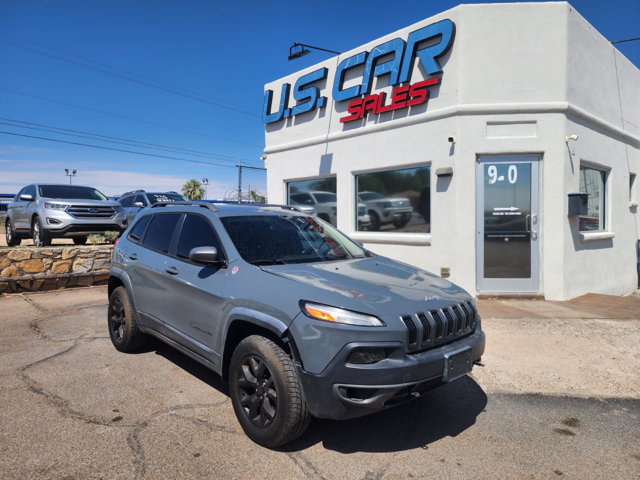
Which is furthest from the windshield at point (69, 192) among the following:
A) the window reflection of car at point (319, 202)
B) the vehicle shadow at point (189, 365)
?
the vehicle shadow at point (189, 365)

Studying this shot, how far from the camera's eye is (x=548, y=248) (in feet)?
25.6

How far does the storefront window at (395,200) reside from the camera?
870 cm

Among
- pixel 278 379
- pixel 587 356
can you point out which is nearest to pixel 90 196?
pixel 278 379

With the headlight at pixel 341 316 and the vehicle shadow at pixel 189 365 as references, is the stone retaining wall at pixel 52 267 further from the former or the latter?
the headlight at pixel 341 316

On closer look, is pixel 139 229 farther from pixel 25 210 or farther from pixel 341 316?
pixel 25 210

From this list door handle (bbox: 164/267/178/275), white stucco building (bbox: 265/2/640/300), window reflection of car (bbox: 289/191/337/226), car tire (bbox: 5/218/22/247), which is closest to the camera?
door handle (bbox: 164/267/178/275)

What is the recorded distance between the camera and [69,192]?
10.8m

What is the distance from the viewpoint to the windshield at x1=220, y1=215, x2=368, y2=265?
12.0ft

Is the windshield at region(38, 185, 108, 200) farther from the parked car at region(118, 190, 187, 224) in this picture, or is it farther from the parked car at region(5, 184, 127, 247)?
the parked car at region(118, 190, 187, 224)

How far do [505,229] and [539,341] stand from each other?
290 cm

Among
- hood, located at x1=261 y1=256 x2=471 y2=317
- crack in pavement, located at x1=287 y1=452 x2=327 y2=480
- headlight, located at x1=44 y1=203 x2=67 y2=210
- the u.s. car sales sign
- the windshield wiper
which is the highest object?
the u.s. car sales sign

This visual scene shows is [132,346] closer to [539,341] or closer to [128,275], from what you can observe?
[128,275]

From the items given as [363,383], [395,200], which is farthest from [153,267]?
[395,200]

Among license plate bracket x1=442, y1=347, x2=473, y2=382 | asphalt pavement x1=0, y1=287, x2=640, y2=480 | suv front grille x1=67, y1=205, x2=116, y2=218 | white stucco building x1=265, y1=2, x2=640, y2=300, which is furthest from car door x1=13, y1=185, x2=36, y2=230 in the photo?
license plate bracket x1=442, y1=347, x2=473, y2=382
